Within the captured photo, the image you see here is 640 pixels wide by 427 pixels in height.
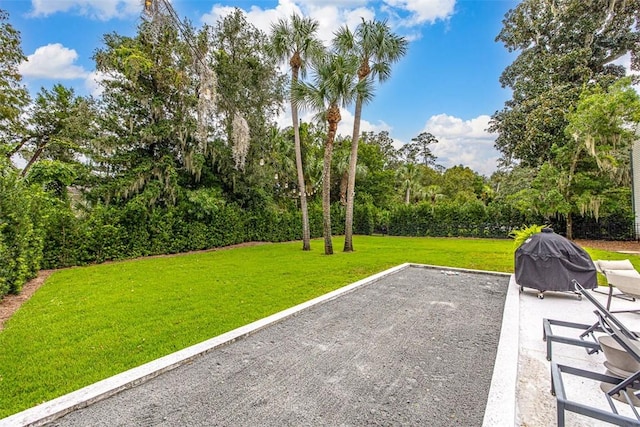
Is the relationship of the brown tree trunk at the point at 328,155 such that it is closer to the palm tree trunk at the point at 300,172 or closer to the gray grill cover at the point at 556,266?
the palm tree trunk at the point at 300,172

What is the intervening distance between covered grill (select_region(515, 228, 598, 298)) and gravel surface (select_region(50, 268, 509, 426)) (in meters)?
1.37

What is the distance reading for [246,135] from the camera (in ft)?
35.9

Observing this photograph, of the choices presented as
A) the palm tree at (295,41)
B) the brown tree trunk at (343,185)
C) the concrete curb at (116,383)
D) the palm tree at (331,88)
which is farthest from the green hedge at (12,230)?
the brown tree trunk at (343,185)

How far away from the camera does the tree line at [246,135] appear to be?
9281 mm

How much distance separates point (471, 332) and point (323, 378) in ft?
6.75

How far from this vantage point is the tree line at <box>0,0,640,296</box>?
9281 millimetres

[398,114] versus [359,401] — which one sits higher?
[398,114]

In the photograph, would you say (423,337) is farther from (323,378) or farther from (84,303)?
(84,303)

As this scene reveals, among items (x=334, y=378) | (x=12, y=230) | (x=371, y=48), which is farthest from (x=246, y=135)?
(x=334, y=378)

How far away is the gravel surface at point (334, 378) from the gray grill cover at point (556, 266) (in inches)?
54.3

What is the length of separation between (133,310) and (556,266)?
6.62 meters

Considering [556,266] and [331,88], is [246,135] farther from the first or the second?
[556,266]

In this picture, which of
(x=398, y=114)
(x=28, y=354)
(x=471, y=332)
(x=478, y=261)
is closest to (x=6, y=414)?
(x=28, y=354)

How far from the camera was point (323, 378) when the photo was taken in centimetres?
252
